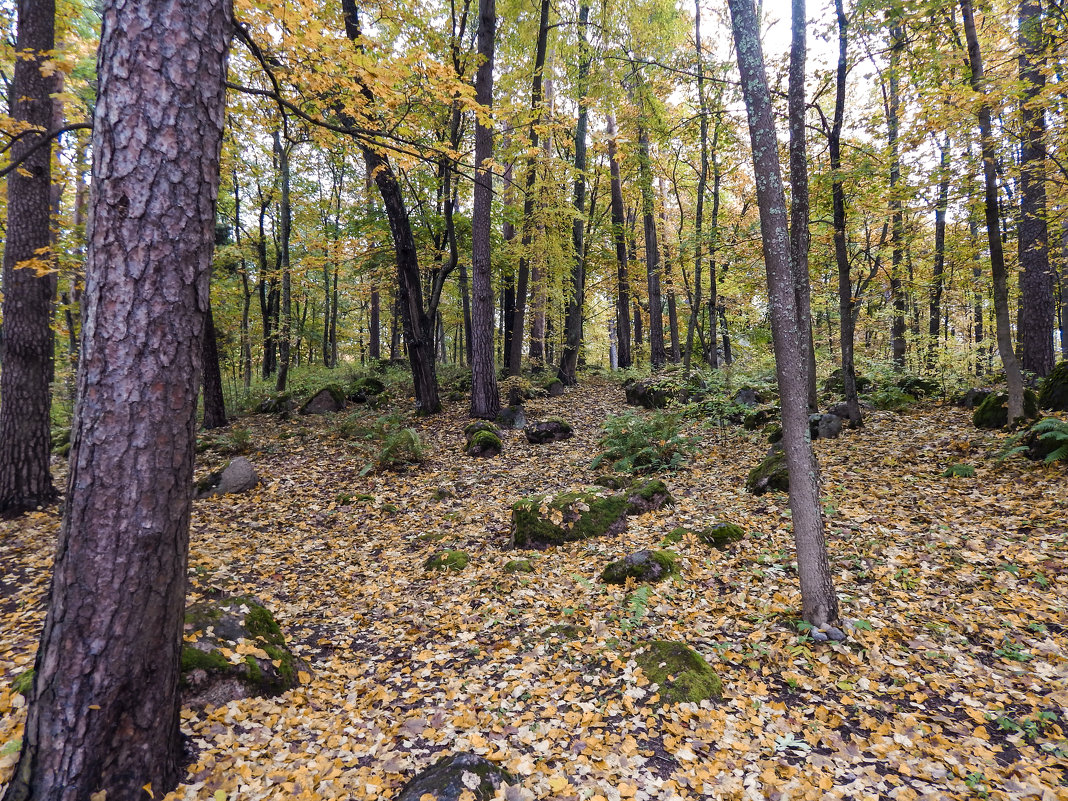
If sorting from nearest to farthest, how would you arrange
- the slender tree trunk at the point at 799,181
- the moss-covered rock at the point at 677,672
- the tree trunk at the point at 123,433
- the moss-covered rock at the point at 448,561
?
the tree trunk at the point at 123,433
the moss-covered rock at the point at 677,672
the moss-covered rock at the point at 448,561
the slender tree trunk at the point at 799,181

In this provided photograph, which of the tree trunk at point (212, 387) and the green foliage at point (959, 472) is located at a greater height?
the tree trunk at point (212, 387)

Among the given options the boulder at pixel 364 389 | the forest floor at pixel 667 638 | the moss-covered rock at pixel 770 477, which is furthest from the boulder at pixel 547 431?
the boulder at pixel 364 389

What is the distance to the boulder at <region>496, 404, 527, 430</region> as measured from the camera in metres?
11.6

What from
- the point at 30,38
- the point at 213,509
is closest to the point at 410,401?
the point at 213,509

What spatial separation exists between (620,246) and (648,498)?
1278 centimetres

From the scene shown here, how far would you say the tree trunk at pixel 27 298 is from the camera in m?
6.61

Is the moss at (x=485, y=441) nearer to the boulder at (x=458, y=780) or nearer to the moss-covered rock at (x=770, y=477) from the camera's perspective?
the moss-covered rock at (x=770, y=477)

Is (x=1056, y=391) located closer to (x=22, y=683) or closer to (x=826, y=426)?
(x=826, y=426)

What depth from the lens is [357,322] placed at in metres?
31.8

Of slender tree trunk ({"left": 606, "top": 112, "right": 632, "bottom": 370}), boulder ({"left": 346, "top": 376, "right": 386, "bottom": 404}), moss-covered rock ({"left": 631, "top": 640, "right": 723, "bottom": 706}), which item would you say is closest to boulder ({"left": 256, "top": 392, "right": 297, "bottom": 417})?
boulder ({"left": 346, "top": 376, "right": 386, "bottom": 404})

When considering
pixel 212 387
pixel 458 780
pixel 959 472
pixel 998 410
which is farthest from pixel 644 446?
pixel 212 387

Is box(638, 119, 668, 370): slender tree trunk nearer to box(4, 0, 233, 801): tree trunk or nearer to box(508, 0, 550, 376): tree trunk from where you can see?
box(508, 0, 550, 376): tree trunk

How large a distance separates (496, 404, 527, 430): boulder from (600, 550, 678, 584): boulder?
6192mm

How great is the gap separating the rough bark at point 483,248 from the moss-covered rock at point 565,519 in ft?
15.9
